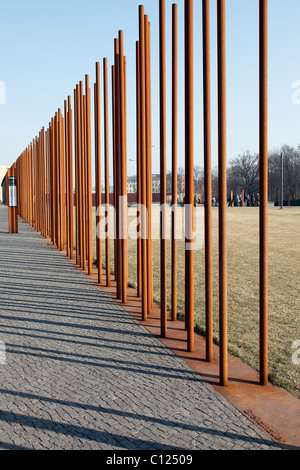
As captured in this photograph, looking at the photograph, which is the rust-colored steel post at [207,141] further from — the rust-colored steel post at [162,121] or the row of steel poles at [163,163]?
the rust-colored steel post at [162,121]

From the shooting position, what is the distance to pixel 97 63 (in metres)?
8.21

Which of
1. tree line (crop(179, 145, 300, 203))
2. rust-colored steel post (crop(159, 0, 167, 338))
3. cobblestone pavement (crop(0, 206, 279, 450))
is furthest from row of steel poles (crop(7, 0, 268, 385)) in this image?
tree line (crop(179, 145, 300, 203))

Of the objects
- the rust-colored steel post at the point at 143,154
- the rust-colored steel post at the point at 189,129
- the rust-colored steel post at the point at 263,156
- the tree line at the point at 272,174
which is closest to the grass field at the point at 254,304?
the rust-colored steel post at the point at 263,156

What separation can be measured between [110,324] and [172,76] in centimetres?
270

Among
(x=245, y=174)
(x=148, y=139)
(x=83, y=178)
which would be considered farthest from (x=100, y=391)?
(x=245, y=174)

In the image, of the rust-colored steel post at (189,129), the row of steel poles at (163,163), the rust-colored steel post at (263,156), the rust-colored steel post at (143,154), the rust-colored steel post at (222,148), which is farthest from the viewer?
the rust-colored steel post at (143,154)

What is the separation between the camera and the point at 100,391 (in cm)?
362

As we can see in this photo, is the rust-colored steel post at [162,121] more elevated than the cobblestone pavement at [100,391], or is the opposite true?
the rust-colored steel post at [162,121]

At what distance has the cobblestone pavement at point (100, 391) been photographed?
2.90m

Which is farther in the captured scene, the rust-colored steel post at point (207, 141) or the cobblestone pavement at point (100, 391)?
the rust-colored steel post at point (207, 141)

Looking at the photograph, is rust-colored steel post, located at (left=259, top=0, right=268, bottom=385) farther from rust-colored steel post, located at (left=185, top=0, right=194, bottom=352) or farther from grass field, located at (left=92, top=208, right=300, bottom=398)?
rust-colored steel post, located at (left=185, top=0, right=194, bottom=352)

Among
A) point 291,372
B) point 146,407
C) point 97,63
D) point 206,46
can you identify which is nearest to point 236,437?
point 146,407

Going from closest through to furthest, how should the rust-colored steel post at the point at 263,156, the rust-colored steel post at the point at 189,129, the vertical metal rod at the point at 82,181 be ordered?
the rust-colored steel post at the point at 263,156, the rust-colored steel post at the point at 189,129, the vertical metal rod at the point at 82,181

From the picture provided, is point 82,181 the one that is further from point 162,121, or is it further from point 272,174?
point 272,174
